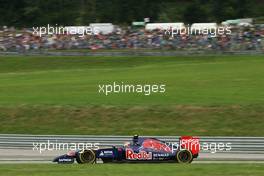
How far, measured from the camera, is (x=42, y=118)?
28281mm

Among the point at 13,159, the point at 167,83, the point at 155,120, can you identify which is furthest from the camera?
the point at 167,83

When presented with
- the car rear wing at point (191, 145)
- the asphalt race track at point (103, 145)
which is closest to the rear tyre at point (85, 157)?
the asphalt race track at point (103, 145)

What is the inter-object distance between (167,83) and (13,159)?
53.2 ft

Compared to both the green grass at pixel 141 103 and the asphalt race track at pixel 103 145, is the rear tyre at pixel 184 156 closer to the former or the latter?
the asphalt race track at pixel 103 145

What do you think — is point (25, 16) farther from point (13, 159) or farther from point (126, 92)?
point (13, 159)

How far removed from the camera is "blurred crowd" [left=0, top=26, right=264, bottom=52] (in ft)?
164

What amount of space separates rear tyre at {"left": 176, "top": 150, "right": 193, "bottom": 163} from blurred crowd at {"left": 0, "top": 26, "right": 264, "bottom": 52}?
1247 inches
